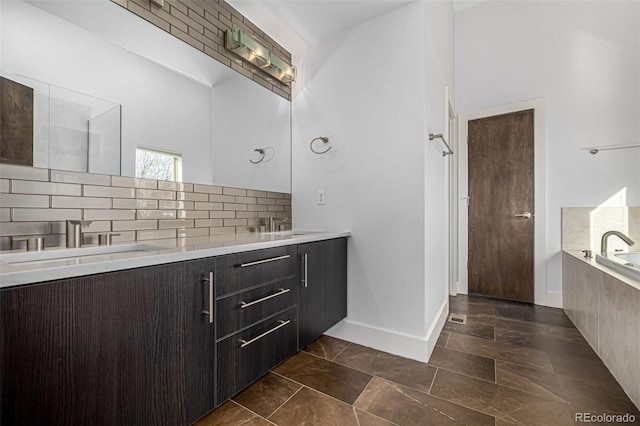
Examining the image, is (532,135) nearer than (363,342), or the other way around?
(363,342)

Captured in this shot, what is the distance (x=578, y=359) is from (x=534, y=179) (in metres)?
1.81

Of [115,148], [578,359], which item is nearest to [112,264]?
[115,148]

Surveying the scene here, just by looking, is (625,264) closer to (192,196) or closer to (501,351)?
(501,351)

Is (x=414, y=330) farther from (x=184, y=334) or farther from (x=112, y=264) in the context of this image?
(x=112, y=264)

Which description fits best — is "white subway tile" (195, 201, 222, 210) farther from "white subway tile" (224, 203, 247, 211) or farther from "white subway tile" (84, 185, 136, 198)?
"white subway tile" (84, 185, 136, 198)

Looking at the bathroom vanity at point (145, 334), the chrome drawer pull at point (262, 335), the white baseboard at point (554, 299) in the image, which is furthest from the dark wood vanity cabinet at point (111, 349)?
the white baseboard at point (554, 299)

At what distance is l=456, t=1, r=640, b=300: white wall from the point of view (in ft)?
8.70

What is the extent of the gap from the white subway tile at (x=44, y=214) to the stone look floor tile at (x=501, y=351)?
2.33 m

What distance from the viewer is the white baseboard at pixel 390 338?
1.89 m

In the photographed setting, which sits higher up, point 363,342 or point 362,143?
point 362,143

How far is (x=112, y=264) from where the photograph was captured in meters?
0.90

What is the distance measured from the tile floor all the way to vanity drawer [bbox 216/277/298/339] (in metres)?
0.44

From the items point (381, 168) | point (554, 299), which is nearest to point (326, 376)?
point (381, 168)

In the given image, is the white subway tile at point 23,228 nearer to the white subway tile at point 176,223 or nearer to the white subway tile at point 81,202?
the white subway tile at point 81,202
